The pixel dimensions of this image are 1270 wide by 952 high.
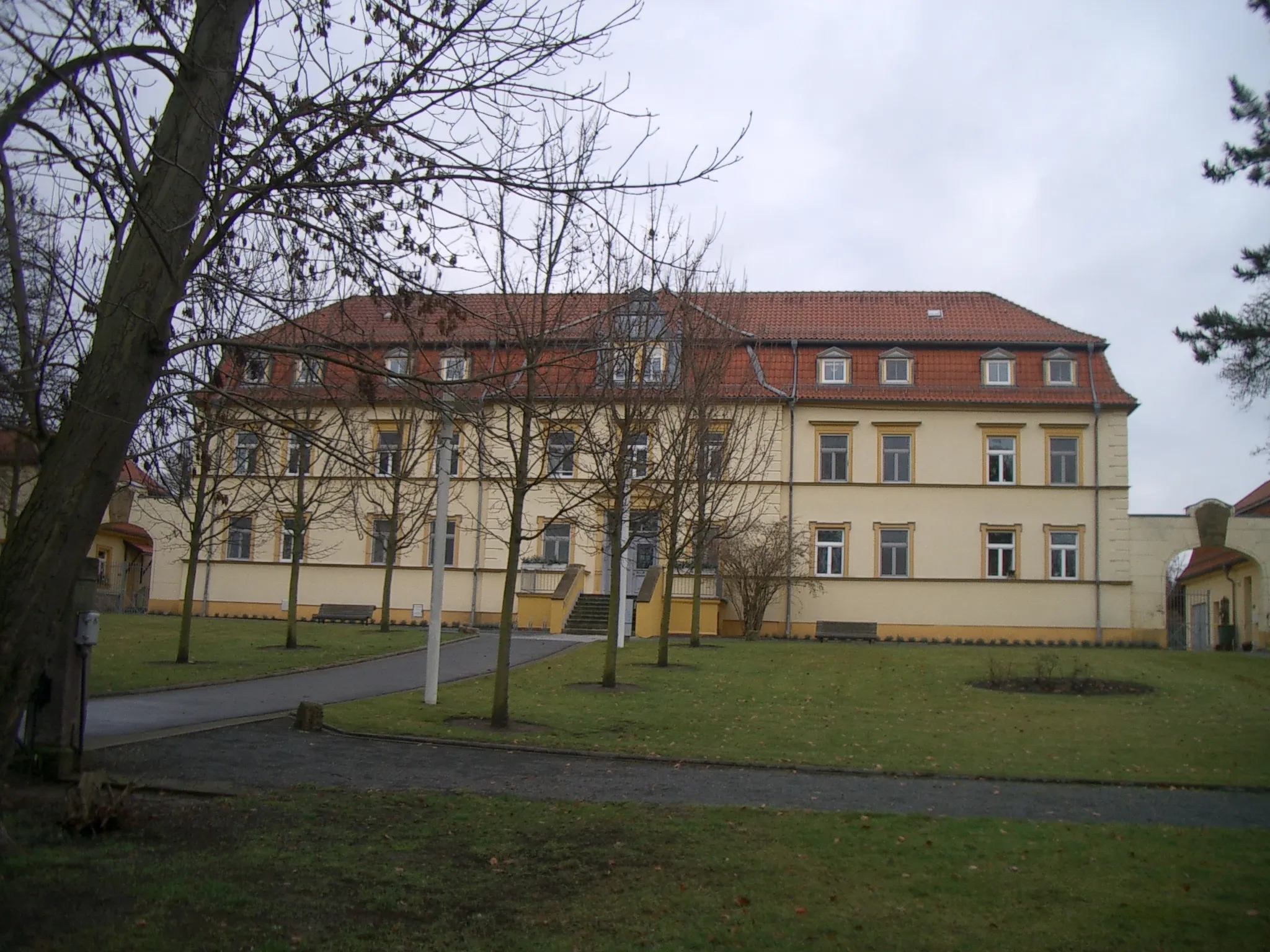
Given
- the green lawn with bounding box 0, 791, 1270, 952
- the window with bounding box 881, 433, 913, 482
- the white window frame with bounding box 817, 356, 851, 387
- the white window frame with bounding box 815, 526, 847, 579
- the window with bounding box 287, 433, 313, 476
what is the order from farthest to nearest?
1. the white window frame with bounding box 817, 356, 851, 387
2. the window with bounding box 881, 433, 913, 482
3. the white window frame with bounding box 815, 526, 847, 579
4. the window with bounding box 287, 433, 313, 476
5. the green lawn with bounding box 0, 791, 1270, 952

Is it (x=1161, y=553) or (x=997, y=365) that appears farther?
(x=997, y=365)

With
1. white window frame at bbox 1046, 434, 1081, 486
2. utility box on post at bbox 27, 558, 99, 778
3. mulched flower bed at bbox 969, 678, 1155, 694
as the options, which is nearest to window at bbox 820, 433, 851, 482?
white window frame at bbox 1046, 434, 1081, 486

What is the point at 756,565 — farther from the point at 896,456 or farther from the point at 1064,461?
the point at 1064,461

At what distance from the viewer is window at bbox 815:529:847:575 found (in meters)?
38.6

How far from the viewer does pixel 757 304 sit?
1681 inches

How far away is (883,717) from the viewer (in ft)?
56.2

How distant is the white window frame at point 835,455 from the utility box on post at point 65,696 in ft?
102

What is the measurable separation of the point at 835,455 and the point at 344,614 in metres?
17.7

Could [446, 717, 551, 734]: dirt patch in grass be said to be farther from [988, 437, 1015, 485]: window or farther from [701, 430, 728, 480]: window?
[988, 437, 1015, 485]: window

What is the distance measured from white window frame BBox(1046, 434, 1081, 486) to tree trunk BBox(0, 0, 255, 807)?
34892 mm

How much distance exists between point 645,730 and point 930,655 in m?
13.7

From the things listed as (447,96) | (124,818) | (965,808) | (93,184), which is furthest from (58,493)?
(965,808)

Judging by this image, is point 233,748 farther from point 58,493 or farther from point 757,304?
point 757,304

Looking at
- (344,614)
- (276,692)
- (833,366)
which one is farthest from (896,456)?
(276,692)
